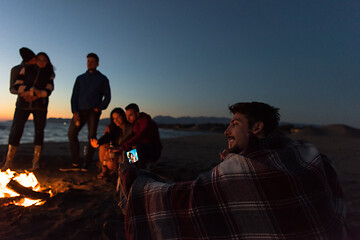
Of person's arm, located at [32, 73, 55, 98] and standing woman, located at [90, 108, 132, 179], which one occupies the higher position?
person's arm, located at [32, 73, 55, 98]

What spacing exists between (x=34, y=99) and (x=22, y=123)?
545 mm

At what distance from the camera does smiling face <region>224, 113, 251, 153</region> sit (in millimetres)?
1531

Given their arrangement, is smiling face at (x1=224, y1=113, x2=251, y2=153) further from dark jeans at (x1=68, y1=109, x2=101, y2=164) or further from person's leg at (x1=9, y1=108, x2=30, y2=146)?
person's leg at (x1=9, y1=108, x2=30, y2=146)

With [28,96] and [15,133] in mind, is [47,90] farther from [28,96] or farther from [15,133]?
[15,133]

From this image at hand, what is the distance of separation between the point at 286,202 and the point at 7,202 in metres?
3.19

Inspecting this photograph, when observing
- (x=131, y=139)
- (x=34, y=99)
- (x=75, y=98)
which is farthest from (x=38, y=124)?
(x=131, y=139)

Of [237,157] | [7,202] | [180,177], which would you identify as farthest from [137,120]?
[237,157]

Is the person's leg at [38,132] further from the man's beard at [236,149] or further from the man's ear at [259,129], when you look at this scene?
the man's ear at [259,129]

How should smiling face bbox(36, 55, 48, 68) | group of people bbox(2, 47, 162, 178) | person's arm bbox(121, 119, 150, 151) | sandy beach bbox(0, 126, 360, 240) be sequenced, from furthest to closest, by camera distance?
smiling face bbox(36, 55, 48, 68) < group of people bbox(2, 47, 162, 178) < person's arm bbox(121, 119, 150, 151) < sandy beach bbox(0, 126, 360, 240)

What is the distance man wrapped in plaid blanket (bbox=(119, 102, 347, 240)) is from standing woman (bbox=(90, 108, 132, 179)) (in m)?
3.02

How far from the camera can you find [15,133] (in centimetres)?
422

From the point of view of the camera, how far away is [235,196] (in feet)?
3.74

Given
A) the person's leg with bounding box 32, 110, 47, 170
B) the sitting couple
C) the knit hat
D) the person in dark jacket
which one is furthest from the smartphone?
the knit hat

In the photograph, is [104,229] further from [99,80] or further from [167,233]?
[99,80]
